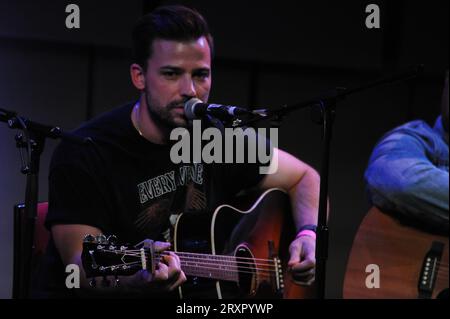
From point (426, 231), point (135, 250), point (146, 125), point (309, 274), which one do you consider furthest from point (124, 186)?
point (426, 231)

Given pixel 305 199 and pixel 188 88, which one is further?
pixel 305 199

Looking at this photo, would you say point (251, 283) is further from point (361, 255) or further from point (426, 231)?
point (426, 231)

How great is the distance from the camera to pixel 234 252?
2402 millimetres

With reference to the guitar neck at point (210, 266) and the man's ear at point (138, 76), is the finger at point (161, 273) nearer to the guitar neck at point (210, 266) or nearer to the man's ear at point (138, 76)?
the guitar neck at point (210, 266)

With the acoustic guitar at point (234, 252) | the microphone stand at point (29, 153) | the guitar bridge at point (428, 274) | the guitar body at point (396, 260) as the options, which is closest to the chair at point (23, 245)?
the microphone stand at point (29, 153)

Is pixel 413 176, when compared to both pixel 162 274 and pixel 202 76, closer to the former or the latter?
pixel 202 76

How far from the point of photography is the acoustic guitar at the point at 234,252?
7.27ft

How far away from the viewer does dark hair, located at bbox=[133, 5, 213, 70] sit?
230 cm

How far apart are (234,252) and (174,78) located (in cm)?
67

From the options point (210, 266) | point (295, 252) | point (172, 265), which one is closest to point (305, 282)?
point (295, 252)

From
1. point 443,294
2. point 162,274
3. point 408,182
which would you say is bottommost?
point 443,294

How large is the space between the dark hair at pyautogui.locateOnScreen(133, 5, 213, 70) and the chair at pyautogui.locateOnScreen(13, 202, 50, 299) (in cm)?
65

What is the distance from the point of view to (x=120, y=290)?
2105mm
